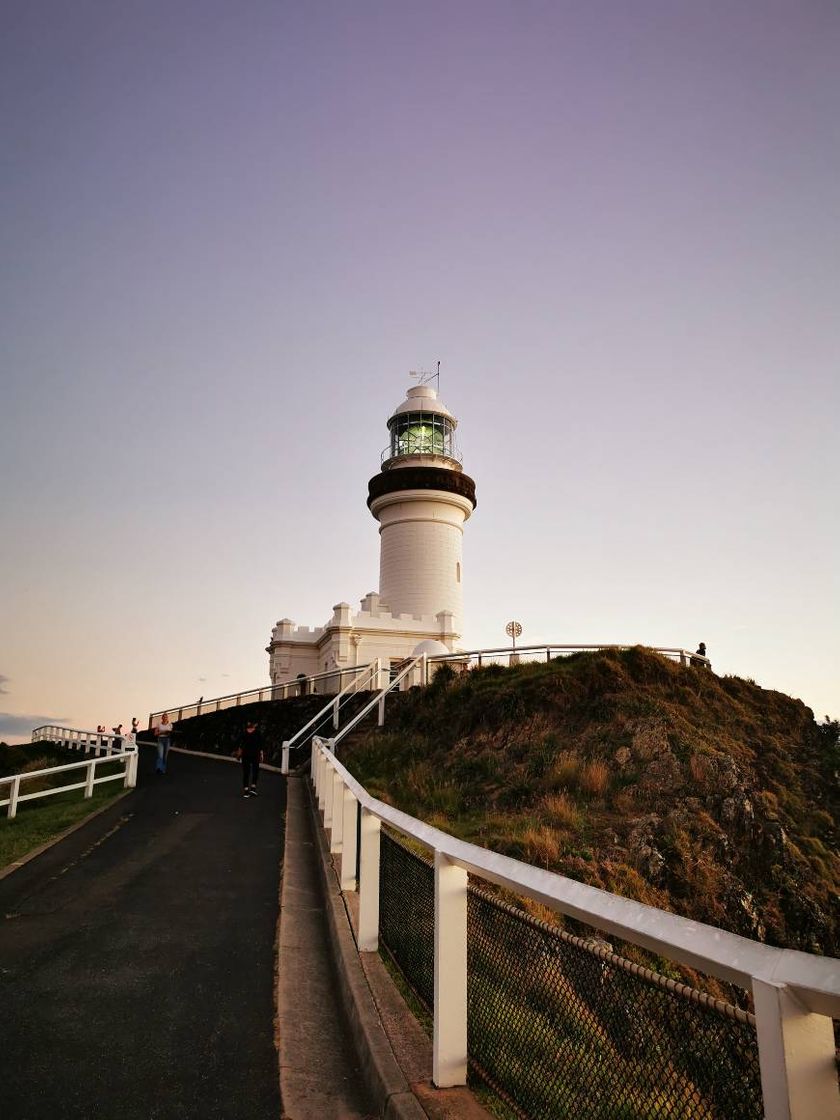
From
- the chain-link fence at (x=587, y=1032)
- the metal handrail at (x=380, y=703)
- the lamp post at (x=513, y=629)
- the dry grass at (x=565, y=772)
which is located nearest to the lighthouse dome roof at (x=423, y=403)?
the lamp post at (x=513, y=629)

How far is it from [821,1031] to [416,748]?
61.6 ft

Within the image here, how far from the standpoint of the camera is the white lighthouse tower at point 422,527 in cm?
3707

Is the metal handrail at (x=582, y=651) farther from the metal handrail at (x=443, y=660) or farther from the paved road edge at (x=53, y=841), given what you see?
the paved road edge at (x=53, y=841)

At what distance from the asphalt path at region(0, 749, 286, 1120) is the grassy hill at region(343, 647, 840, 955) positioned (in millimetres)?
5627

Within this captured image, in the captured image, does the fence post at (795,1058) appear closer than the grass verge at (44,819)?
Yes

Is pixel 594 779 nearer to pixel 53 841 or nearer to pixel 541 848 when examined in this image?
pixel 541 848

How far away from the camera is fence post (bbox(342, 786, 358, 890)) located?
705 cm

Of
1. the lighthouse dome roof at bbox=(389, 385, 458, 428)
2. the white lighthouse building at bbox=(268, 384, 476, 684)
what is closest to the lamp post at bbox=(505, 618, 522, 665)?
the white lighthouse building at bbox=(268, 384, 476, 684)

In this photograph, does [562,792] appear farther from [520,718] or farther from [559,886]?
[559,886]

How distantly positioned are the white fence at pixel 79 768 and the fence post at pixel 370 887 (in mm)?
10019

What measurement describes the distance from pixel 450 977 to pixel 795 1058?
2028 millimetres

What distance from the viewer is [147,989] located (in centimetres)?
509

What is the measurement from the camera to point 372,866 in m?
5.20

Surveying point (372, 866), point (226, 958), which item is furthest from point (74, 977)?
point (372, 866)
